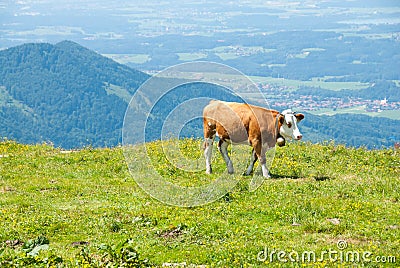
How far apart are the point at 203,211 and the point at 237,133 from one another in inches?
184

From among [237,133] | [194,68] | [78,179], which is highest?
[194,68]

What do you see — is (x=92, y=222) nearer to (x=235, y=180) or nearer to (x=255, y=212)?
(x=255, y=212)

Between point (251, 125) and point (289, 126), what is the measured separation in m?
1.30

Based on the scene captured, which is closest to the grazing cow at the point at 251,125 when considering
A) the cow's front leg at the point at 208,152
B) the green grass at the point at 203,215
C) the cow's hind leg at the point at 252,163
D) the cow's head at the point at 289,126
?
the cow's head at the point at 289,126

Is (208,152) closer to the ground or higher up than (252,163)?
higher up

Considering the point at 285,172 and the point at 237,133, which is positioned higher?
the point at 237,133

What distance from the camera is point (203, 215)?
15398mm

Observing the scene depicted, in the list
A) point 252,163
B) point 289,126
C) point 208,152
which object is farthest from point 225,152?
point 289,126

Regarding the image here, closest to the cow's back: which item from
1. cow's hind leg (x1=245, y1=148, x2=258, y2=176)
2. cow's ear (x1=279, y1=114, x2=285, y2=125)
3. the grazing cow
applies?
the grazing cow

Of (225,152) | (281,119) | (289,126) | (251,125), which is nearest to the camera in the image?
(251,125)

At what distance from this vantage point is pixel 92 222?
49.3ft

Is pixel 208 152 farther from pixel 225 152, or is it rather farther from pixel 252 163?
pixel 252 163

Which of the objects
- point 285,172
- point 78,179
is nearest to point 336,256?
point 285,172

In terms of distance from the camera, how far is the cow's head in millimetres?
19922
